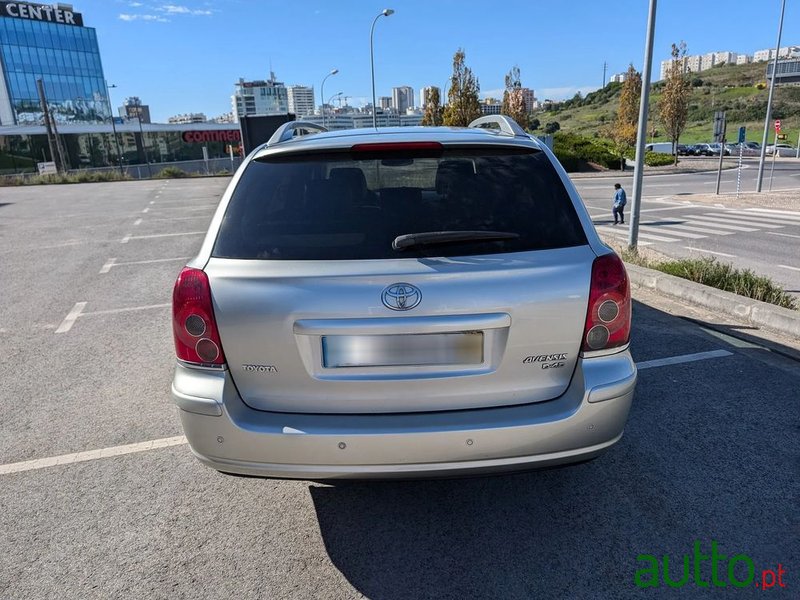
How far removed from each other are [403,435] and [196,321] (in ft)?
3.20

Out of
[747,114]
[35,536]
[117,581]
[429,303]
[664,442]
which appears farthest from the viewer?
[747,114]

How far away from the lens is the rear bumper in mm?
2217

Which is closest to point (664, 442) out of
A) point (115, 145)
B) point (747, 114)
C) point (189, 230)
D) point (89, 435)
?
point (89, 435)

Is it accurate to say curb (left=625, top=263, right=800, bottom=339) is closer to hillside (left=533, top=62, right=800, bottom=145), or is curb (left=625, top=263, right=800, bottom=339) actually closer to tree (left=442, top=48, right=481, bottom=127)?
tree (left=442, top=48, right=481, bottom=127)

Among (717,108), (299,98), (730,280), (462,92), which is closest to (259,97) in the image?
(299,98)

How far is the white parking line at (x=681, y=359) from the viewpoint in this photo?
4544mm

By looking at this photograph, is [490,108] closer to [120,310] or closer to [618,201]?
[618,201]

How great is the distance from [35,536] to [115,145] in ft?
202

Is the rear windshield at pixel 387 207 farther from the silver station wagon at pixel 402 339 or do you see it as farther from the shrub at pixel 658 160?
the shrub at pixel 658 160

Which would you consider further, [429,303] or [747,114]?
[747,114]

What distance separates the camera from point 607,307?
7.77 feet

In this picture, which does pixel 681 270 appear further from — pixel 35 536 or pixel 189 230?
pixel 189 230

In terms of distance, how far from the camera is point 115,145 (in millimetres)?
55656

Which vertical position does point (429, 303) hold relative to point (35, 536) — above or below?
above
